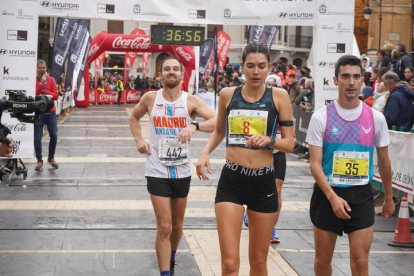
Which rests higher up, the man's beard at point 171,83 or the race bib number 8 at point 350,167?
the man's beard at point 171,83

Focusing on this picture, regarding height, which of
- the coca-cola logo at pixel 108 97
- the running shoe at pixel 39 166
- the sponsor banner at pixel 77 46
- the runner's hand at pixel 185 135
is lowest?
the running shoe at pixel 39 166

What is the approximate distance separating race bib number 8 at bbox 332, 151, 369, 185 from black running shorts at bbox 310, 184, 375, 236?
0.06 m

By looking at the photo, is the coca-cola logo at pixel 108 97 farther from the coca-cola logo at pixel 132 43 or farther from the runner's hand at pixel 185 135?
the runner's hand at pixel 185 135

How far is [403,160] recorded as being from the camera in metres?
9.37

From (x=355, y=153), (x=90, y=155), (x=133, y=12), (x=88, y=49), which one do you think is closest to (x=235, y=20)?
(x=133, y=12)

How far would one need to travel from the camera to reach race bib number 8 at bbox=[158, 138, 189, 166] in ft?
20.0

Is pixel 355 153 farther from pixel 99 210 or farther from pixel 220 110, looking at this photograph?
pixel 99 210

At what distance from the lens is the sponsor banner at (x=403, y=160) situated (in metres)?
9.04

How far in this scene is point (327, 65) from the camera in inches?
533

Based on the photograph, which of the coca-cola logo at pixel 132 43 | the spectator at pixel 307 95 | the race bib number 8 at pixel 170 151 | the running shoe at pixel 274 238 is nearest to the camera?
the race bib number 8 at pixel 170 151

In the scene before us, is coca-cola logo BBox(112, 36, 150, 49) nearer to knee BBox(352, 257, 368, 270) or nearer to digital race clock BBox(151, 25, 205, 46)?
digital race clock BBox(151, 25, 205, 46)

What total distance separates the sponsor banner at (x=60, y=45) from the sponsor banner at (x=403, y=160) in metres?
13.1

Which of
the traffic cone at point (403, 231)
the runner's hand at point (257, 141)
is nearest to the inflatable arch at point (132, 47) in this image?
the traffic cone at point (403, 231)

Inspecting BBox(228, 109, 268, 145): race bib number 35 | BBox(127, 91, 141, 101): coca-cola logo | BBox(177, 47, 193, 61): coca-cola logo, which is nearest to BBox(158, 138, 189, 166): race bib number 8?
BBox(228, 109, 268, 145): race bib number 35
